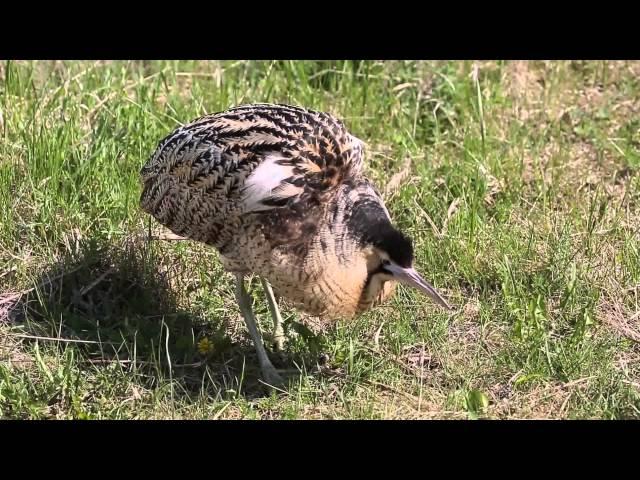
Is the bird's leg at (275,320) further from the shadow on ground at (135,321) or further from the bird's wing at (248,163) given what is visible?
the bird's wing at (248,163)

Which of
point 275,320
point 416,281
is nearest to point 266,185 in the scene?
point 416,281

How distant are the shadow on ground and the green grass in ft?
0.04

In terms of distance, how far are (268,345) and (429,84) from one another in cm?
271

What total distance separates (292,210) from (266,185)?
18 cm

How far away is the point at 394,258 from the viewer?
5.00 metres

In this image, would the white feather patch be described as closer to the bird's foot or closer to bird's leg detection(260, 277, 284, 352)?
bird's leg detection(260, 277, 284, 352)

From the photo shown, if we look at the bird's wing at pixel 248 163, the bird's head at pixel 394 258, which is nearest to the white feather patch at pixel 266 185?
the bird's wing at pixel 248 163

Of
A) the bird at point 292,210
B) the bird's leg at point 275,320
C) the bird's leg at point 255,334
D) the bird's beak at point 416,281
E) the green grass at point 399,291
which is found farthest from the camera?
the bird's leg at point 275,320

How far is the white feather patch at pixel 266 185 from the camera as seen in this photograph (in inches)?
203

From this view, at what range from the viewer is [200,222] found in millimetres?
5500

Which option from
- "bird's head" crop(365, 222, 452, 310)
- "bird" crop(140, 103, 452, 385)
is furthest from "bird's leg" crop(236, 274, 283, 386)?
"bird's head" crop(365, 222, 452, 310)

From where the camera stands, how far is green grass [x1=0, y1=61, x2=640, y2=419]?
17.7ft

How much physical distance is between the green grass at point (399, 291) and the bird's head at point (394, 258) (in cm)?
66

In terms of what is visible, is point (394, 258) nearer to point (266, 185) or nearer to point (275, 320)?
point (266, 185)
